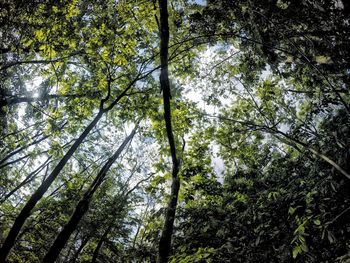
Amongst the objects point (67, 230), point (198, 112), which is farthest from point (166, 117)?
point (67, 230)

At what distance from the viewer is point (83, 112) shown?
9.40 metres

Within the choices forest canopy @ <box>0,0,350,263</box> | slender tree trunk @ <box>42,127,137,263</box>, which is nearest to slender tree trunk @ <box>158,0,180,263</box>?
forest canopy @ <box>0,0,350,263</box>

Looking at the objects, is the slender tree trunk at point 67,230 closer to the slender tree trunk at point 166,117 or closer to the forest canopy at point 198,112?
the forest canopy at point 198,112

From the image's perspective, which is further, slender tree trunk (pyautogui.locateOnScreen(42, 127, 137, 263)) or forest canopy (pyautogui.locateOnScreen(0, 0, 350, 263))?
slender tree trunk (pyautogui.locateOnScreen(42, 127, 137, 263))

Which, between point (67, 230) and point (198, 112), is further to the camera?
point (67, 230)

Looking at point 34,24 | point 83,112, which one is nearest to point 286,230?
point 34,24

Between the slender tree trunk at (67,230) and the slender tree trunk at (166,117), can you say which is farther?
the slender tree trunk at (67,230)

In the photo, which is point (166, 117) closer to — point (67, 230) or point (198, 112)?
point (198, 112)

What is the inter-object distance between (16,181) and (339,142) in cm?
1659

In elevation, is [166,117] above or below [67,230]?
below

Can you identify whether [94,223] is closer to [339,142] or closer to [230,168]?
[230,168]

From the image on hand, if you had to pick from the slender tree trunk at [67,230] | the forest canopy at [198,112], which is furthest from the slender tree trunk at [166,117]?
the slender tree trunk at [67,230]

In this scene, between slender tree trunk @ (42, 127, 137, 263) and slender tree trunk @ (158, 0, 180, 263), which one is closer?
slender tree trunk @ (158, 0, 180, 263)

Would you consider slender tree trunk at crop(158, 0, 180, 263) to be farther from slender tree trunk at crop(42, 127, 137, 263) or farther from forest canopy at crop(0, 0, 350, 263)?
slender tree trunk at crop(42, 127, 137, 263)
